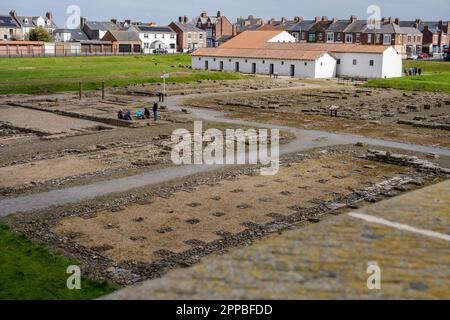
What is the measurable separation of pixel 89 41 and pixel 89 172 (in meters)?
97.2

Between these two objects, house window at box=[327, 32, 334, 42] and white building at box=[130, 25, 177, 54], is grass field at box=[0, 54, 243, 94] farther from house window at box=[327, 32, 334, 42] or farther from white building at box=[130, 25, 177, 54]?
house window at box=[327, 32, 334, 42]

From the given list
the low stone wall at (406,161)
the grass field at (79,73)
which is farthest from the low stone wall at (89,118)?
the low stone wall at (406,161)

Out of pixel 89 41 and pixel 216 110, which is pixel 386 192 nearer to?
pixel 216 110

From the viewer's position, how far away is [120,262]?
45.8 feet

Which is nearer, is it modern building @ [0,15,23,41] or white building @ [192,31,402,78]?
white building @ [192,31,402,78]

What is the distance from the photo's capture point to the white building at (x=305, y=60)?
78938 mm

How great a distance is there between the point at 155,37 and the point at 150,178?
113 meters

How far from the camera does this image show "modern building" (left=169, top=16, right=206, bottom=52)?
5285 inches

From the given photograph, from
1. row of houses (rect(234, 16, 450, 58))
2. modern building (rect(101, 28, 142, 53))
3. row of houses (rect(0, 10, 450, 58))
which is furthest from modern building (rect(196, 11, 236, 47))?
modern building (rect(101, 28, 142, 53))

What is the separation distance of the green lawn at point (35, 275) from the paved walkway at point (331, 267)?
6.72 metres

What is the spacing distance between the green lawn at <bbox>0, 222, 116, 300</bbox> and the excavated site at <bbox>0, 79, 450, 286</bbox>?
0.53m

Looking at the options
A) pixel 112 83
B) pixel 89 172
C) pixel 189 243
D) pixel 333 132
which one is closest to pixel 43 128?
pixel 89 172

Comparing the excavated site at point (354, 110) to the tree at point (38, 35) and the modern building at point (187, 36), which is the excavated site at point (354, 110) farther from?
the modern building at point (187, 36)

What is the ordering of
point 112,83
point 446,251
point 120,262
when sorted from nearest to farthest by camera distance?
point 446,251 < point 120,262 < point 112,83
